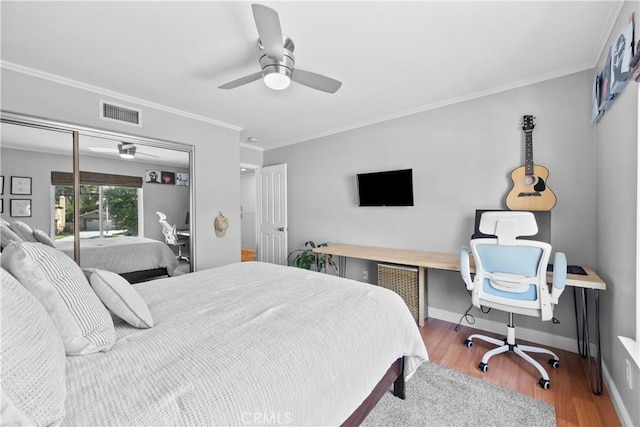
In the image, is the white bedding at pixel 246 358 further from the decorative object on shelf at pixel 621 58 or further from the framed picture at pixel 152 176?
the framed picture at pixel 152 176

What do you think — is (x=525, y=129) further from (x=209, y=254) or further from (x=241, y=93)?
(x=209, y=254)

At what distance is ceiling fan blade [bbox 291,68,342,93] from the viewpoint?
6.46 ft

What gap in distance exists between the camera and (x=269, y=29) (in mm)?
1568

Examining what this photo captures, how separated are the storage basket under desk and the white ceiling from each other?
1925 mm

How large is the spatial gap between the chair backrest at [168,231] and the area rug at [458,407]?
2.86 m

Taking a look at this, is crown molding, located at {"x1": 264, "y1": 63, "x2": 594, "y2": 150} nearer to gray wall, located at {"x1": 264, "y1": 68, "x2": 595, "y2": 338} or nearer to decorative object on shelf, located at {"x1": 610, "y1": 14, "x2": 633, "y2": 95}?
gray wall, located at {"x1": 264, "y1": 68, "x2": 595, "y2": 338}

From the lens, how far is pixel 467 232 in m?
2.97

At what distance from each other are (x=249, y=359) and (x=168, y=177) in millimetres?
3027

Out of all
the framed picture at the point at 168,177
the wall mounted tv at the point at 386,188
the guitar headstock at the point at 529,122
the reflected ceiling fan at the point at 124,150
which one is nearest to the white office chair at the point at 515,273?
the guitar headstock at the point at 529,122

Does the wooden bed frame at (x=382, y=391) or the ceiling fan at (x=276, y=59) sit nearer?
the wooden bed frame at (x=382, y=391)

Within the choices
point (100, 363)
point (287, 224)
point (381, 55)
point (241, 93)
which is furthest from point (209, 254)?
point (381, 55)

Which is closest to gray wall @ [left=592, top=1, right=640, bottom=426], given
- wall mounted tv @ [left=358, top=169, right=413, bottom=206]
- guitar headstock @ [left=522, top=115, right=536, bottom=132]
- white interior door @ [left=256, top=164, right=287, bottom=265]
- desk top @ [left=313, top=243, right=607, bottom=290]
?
desk top @ [left=313, top=243, right=607, bottom=290]

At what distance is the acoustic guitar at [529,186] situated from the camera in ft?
8.25

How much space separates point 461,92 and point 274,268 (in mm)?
2611
